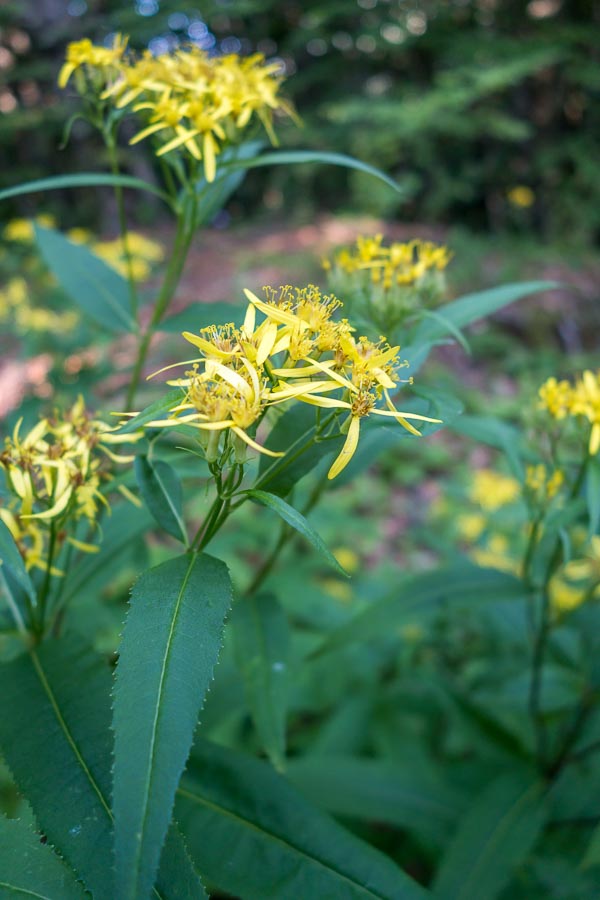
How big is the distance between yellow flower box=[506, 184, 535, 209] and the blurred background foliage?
1.5 inches

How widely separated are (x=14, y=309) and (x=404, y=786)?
10.2 feet

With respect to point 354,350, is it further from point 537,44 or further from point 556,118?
point 556,118

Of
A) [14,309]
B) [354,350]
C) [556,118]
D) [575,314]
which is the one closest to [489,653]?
[354,350]

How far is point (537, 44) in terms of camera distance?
802 centimetres

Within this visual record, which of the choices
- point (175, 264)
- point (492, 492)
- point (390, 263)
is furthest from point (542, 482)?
point (492, 492)

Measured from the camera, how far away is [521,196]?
29.5 ft

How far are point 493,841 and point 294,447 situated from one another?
1132 millimetres

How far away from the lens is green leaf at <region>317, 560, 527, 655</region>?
156 cm

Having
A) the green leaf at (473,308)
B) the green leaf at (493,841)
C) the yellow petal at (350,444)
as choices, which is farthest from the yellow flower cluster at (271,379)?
the green leaf at (493,841)

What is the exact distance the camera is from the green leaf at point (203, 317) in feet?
4.86

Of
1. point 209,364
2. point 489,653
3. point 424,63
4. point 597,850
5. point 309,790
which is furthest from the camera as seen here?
point 424,63

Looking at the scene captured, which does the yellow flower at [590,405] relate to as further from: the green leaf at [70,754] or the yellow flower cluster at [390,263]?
the green leaf at [70,754]

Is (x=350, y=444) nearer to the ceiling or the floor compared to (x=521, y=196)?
nearer to the ceiling

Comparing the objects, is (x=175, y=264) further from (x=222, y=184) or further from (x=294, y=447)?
(x=294, y=447)
